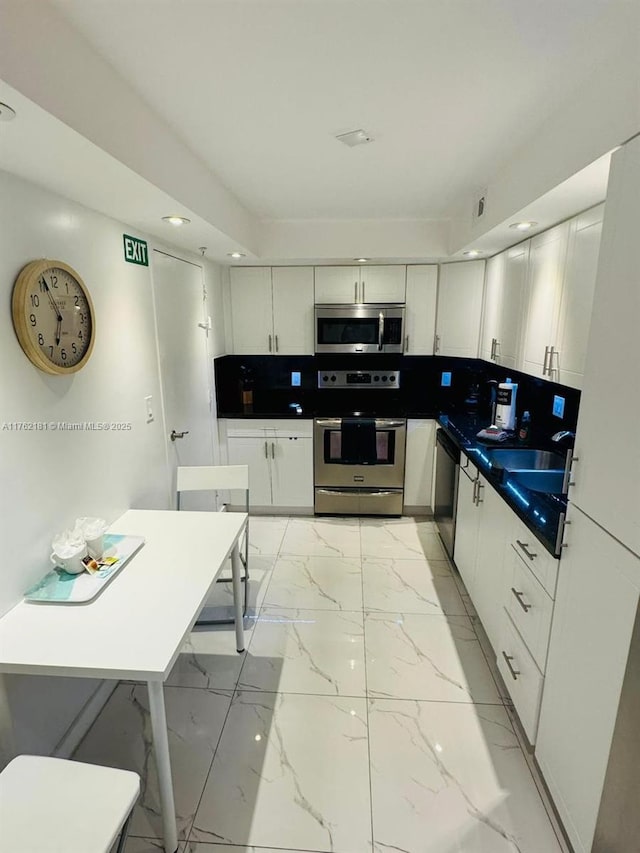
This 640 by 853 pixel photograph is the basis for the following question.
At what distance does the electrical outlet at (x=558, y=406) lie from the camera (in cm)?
254

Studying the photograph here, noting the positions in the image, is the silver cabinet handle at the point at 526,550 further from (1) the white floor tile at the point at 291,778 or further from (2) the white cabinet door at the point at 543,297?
(1) the white floor tile at the point at 291,778

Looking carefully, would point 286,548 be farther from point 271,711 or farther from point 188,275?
point 188,275

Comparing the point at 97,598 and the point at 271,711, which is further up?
the point at 97,598

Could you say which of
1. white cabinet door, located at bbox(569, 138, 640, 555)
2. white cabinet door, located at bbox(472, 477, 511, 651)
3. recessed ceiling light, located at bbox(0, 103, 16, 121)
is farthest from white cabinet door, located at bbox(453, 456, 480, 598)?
recessed ceiling light, located at bbox(0, 103, 16, 121)

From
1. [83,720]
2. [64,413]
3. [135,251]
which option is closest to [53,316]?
[64,413]

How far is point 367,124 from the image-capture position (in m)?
1.70

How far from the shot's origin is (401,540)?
338 cm

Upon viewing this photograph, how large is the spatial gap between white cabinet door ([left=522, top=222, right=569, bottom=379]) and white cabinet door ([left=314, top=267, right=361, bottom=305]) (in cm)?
147

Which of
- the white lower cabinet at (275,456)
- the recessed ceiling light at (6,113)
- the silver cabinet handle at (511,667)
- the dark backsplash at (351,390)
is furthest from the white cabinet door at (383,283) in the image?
the recessed ceiling light at (6,113)

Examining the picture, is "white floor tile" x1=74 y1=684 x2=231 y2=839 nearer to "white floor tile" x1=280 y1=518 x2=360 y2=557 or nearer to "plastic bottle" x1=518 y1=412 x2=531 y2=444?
"white floor tile" x1=280 y1=518 x2=360 y2=557

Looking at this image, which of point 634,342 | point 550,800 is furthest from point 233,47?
point 550,800

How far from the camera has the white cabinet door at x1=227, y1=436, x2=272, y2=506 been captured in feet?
12.1

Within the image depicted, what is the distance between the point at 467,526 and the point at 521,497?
0.82 meters

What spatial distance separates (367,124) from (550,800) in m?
2.60
